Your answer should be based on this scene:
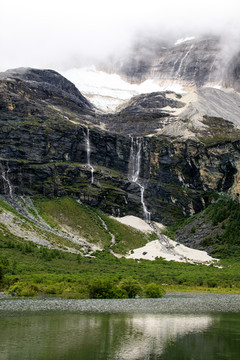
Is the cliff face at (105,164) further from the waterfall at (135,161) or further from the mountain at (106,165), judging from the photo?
the mountain at (106,165)

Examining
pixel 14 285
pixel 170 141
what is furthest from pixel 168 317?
pixel 170 141

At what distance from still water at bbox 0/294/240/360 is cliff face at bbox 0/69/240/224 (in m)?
96.8

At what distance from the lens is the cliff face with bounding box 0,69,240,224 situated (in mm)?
156000

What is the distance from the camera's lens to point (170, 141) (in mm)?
192500

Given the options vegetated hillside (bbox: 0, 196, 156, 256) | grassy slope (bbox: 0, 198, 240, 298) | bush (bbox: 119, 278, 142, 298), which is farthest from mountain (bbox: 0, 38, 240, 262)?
bush (bbox: 119, 278, 142, 298)

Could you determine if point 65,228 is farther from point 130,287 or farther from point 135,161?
point 130,287

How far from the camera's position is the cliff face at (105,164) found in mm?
156000

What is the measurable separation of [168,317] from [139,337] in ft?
42.3

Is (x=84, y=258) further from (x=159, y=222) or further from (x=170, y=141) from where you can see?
(x=170, y=141)

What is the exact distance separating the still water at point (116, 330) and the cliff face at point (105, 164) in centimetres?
9683

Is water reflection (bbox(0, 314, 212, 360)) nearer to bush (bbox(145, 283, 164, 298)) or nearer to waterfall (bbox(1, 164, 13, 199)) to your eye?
bush (bbox(145, 283, 164, 298))

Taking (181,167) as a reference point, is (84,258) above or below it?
below

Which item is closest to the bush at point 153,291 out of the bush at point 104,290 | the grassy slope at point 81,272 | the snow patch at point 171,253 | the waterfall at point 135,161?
the bush at point 104,290

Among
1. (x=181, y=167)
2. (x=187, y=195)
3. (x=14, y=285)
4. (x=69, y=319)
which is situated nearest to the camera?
(x=69, y=319)
